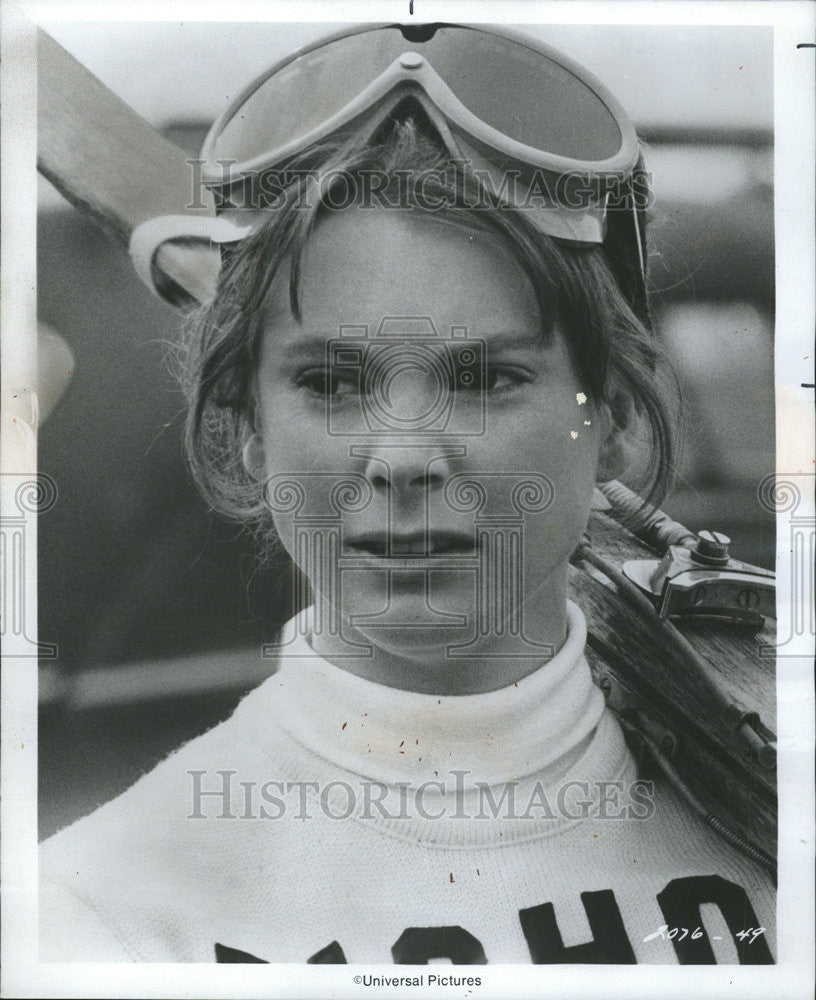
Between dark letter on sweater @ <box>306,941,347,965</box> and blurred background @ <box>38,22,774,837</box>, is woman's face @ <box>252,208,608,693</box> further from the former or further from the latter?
dark letter on sweater @ <box>306,941,347,965</box>

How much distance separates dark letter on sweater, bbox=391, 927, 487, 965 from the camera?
1.63 metres

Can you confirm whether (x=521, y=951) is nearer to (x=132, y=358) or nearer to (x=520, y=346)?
(x=520, y=346)

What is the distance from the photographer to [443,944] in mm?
1636

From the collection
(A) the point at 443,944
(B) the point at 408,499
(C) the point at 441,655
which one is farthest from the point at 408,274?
(A) the point at 443,944

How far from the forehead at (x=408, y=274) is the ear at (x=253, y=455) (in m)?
0.23

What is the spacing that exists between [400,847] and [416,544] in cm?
53

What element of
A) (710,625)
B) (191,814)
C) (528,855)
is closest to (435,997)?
(528,855)

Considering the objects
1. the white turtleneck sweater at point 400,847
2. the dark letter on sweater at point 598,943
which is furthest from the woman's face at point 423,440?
the dark letter on sweater at point 598,943

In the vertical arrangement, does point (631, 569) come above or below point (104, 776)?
above

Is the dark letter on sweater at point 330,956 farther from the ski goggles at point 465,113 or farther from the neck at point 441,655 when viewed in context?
the ski goggles at point 465,113

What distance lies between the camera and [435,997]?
1.64 metres

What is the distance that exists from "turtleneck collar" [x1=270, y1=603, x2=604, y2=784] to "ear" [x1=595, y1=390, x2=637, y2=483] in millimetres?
334

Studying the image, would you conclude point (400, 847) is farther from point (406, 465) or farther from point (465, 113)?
point (465, 113)

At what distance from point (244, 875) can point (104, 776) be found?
305 mm
